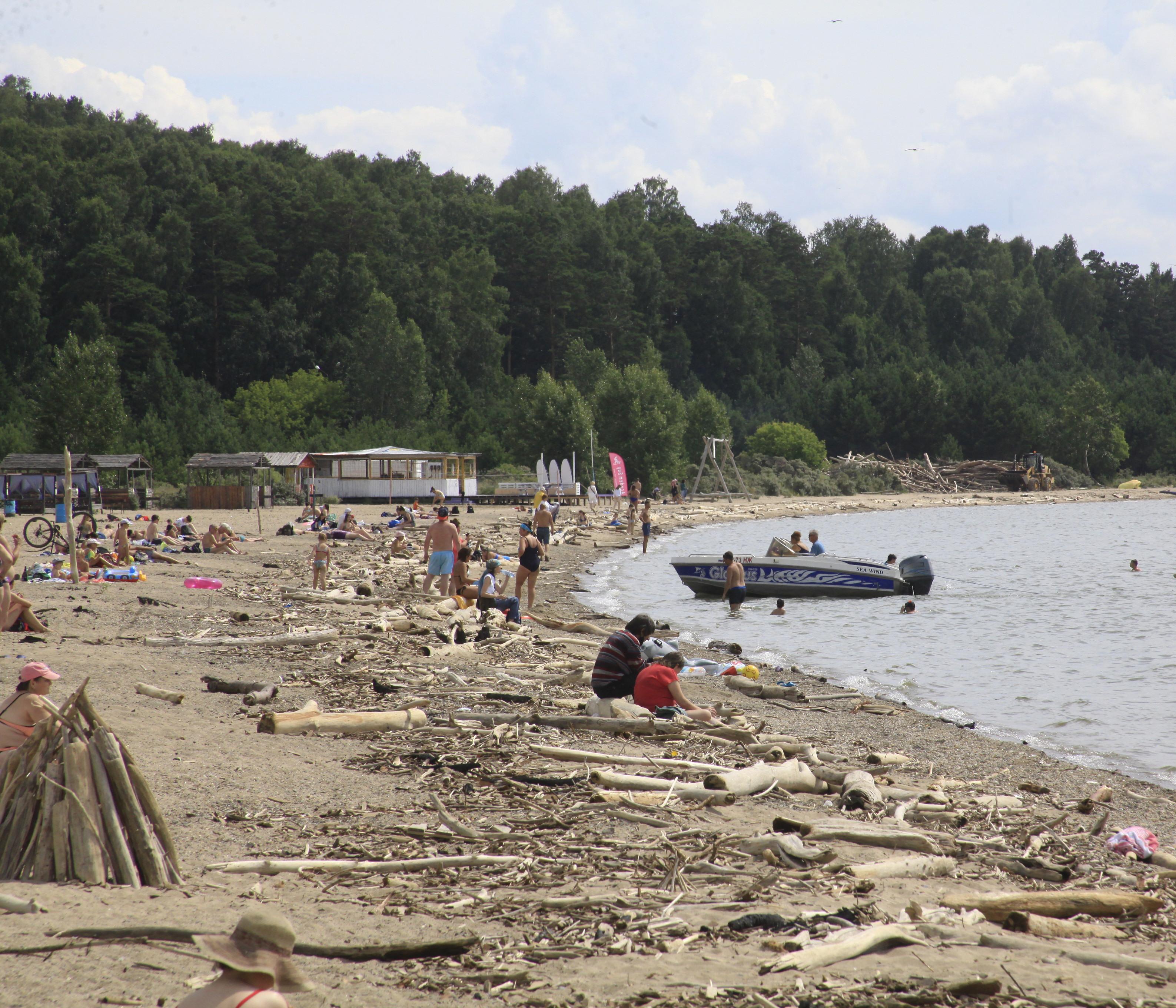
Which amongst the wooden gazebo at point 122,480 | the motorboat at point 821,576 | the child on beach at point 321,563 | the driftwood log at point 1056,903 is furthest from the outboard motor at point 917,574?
the wooden gazebo at point 122,480

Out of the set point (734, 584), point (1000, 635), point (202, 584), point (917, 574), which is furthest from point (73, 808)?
point (917, 574)

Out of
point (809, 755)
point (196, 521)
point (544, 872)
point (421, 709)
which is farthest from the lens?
point (196, 521)

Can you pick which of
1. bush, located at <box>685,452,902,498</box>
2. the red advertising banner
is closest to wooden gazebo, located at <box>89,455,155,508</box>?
the red advertising banner

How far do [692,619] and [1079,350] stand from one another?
116 m

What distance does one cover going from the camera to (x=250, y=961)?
8.41 feet

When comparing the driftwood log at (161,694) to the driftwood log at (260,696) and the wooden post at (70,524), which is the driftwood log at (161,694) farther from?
the wooden post at (70,524)

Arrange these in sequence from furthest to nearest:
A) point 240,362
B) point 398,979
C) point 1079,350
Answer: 1. point 1079,350
2. point 240,362
3. point 398,979

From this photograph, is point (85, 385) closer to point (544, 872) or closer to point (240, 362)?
point (240, 362)

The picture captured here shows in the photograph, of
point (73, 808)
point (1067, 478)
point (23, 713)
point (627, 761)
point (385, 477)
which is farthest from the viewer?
point (1067, 478)

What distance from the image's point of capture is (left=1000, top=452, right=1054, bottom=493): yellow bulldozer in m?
81.0

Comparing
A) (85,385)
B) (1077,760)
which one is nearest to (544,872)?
(1077,760)

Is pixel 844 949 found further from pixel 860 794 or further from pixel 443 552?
pixel 443 552

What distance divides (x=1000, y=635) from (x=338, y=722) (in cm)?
1375

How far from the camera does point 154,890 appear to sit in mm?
4555
